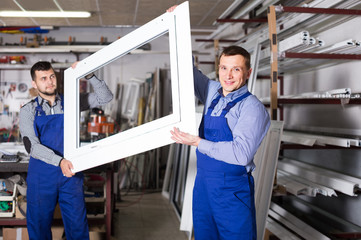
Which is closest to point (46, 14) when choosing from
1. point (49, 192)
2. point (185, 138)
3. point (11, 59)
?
point (11, 59)

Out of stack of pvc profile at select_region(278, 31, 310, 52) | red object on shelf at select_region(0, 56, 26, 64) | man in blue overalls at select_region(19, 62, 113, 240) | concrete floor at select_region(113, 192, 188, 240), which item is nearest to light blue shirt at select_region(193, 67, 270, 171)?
stack of pvc profile at select_region(278, 31, 310, 52)

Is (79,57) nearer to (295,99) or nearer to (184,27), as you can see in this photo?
(295,99)

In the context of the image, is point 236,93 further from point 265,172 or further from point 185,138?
point 265,172

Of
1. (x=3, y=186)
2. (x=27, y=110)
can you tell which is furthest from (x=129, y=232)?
(x=27, y=110)

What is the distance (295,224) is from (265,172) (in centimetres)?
62

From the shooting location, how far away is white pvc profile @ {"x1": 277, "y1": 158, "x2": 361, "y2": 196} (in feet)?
8.82

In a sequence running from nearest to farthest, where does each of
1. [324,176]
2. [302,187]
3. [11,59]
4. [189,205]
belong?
[302,187], [324,176], [189,205], [11,59]

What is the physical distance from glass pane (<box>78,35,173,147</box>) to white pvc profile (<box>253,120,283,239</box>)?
11.4ft

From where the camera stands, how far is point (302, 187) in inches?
113

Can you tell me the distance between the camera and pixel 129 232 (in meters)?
4.03

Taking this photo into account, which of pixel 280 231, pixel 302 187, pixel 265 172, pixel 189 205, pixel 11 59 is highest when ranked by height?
pixel 11 59

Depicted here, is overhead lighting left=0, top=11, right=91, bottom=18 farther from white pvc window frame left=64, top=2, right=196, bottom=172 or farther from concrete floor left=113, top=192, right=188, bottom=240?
white pvc window frame left=64, top=2, right=196, bottom=172

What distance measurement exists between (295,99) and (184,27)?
154 cm

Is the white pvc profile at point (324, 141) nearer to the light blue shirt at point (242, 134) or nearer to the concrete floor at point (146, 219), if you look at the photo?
the light blue shirt at point (242, 134)
